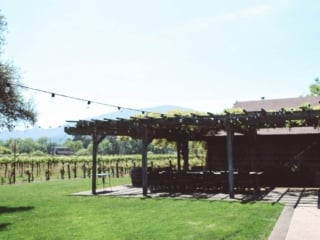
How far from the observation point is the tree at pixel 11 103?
56.1 feet

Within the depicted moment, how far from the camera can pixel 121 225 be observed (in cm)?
903

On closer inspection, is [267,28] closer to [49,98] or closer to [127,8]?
[127,8]

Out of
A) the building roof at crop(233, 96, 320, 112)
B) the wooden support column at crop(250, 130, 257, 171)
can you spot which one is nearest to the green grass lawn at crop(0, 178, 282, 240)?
the wooden support column at crop(250, 130, 257, 171)

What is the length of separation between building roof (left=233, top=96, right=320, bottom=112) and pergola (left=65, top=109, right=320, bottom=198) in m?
3.81

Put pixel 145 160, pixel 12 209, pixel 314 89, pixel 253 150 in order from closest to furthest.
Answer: pixel 12 209, pixel 145 160, pixel 253 150, pixel 314 89

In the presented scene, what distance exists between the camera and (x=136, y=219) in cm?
977

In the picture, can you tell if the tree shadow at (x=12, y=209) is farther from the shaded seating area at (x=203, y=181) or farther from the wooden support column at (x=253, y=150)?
A: the wooden support column at (x=253, y=150)

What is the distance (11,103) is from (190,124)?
7.75 m

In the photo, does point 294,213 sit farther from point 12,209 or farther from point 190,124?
point 12,209

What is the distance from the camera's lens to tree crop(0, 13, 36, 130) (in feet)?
56.1

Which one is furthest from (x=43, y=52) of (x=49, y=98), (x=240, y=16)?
(x=240, y=16)

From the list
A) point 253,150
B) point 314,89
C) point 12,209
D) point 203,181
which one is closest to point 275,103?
point 253,150

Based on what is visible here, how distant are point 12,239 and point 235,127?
11689mm

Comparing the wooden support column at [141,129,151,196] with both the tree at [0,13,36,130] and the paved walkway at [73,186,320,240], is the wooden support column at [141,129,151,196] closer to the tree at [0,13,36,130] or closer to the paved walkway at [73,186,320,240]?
the paved walkway at [73,186,320,240]
